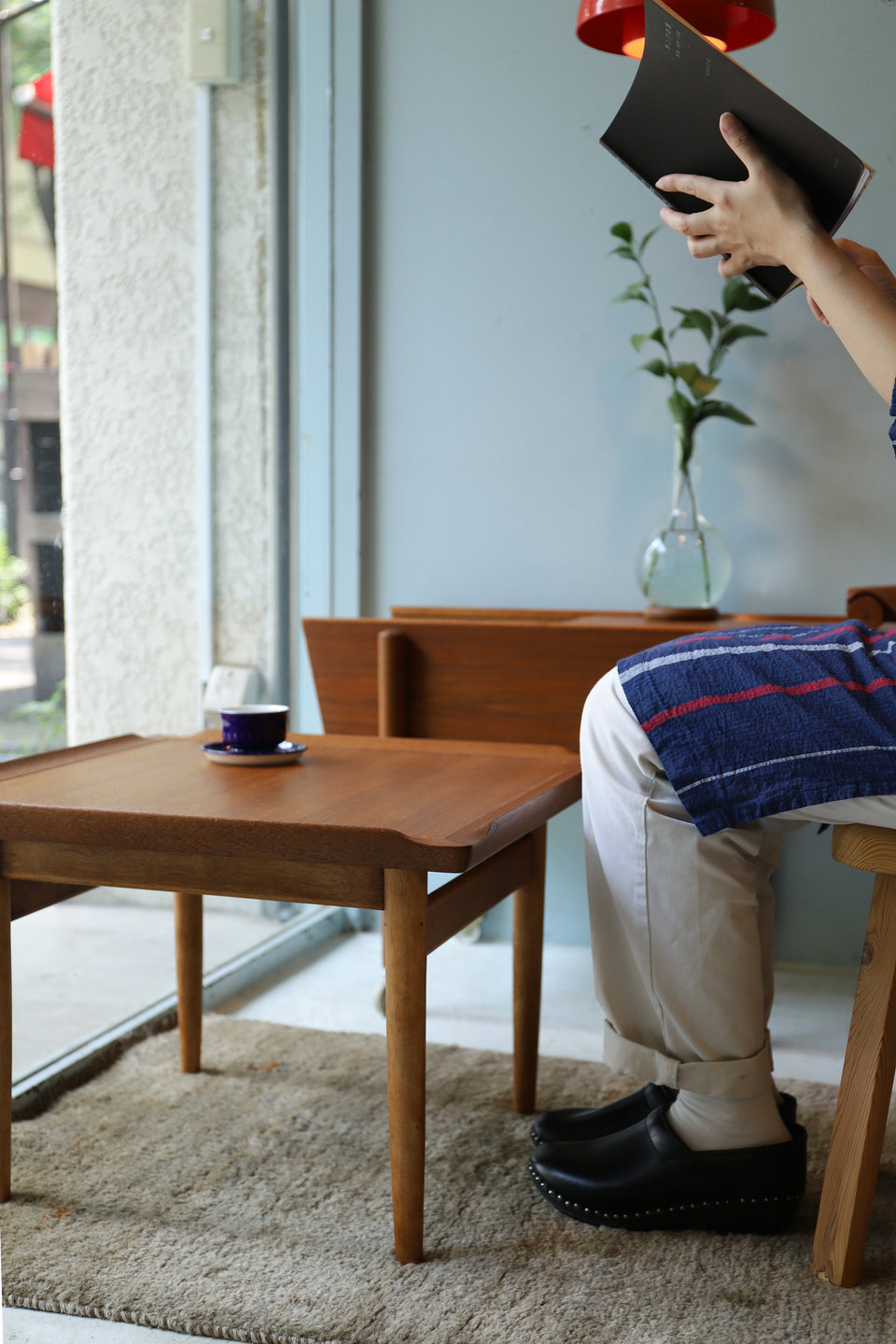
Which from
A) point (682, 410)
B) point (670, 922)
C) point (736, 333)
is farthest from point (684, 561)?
point (670, 922)

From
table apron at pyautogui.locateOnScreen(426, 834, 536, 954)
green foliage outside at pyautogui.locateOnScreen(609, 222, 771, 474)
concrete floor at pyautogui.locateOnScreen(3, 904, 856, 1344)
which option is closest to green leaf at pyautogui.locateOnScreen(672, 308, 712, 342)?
green foliage outside at pyautogui.locateOnScreen(609, 222, 771, 474)

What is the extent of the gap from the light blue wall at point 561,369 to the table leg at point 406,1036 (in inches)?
49.9

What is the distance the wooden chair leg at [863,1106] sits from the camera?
1.12m

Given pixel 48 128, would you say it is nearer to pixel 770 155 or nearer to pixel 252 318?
pixel 252 318

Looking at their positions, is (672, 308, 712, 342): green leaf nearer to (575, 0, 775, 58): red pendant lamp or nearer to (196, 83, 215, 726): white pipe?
(575, 0, 775, 58): red pendant lamp

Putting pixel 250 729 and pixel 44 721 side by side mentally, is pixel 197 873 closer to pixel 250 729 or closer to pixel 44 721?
pixel 250 729

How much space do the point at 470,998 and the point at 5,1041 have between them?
3.04 ft

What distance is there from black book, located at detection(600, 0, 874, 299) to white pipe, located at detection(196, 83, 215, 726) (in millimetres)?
1063

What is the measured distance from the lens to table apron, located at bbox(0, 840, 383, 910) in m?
1.11

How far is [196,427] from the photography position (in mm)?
2199

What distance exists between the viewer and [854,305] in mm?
1129

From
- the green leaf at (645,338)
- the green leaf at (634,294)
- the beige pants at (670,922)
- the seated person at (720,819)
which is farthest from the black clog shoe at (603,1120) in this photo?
the green leaf at (634,294)

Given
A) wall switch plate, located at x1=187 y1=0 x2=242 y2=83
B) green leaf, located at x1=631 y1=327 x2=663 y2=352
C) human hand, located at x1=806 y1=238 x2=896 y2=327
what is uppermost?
wall switch plate, located at x1=187 y1=0 x2=242 y2=83

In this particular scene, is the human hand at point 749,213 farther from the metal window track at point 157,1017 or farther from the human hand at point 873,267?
the metal window track at point 157,1017
